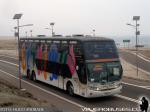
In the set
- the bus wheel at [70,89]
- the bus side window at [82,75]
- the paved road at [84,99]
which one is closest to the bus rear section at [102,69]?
the bus side window at [82,75]

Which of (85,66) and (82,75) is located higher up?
(85,66)

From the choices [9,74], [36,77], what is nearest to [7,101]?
[36,77]

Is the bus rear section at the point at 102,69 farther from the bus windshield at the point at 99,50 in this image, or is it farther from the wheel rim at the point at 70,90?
the wheel rim at the point at 70,90

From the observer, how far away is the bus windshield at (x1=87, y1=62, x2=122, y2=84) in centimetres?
2105

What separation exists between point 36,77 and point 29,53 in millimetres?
2384

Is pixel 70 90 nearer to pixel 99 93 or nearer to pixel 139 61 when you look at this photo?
pixel 99 93

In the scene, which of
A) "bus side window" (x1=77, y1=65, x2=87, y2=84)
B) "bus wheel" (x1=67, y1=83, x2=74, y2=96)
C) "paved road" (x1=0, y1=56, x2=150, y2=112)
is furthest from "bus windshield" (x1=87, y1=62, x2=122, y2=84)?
"bus wheel" (x1=67, y1=83, x2=74, y2=96)

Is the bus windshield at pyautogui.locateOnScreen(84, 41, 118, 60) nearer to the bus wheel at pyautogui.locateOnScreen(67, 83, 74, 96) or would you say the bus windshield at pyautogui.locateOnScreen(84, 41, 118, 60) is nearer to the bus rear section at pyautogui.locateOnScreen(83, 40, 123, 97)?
the bus rear section at pyautogui.locateOnScreen(83, 40, 123, 97)

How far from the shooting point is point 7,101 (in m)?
15.4

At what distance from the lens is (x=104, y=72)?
2142cm

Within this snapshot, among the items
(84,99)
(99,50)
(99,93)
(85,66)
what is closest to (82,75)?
(85,66)

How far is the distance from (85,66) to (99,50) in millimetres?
1524

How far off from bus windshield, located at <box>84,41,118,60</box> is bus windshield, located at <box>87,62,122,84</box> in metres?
0.52

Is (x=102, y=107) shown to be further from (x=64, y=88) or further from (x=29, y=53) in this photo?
(x=29, y=53)
